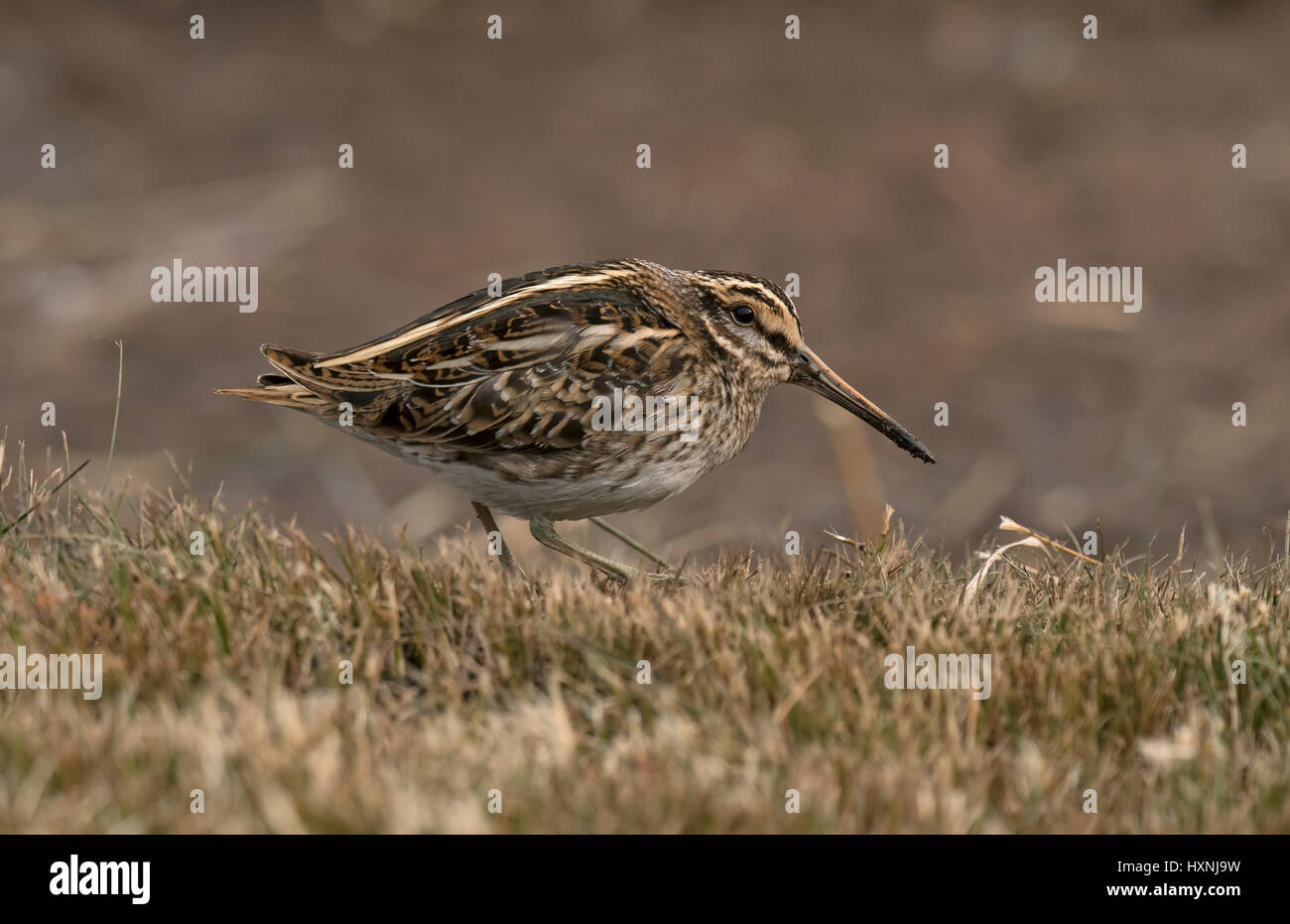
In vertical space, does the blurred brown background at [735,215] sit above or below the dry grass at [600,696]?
above

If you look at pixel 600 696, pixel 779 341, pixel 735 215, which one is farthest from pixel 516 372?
pixel 735 215

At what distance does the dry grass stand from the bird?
1.74 feet

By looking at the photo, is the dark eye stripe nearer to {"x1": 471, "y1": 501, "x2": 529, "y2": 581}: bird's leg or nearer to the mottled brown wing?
the mottled brown wing

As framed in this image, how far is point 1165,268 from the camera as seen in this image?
15.4m

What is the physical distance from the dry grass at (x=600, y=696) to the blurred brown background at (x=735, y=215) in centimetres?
556

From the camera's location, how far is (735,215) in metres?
15.8

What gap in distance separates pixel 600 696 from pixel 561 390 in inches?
68.3

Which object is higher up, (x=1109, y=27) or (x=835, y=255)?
(x=1109, y=27)

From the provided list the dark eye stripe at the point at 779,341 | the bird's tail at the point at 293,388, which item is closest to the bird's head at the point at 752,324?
the dark eye stripe at the point at 779,341

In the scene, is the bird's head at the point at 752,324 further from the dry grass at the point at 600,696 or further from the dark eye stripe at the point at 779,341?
Result: the dry grass at the point at 600,696

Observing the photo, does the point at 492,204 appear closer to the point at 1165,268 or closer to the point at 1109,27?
the point at 1165,268

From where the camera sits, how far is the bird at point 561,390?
6.16m
